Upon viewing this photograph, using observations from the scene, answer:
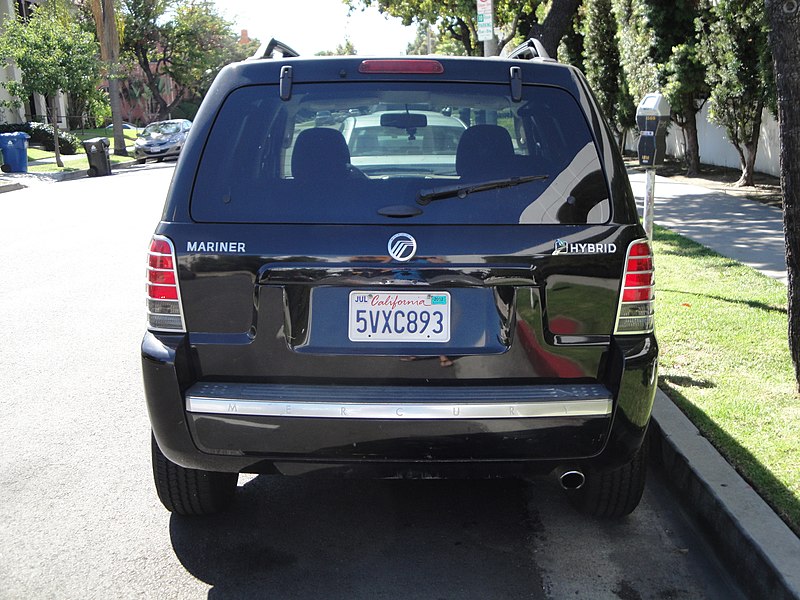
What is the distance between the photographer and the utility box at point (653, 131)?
269 inches

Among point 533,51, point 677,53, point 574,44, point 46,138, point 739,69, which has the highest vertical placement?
point 574,44

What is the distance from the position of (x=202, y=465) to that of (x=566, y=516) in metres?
1.66

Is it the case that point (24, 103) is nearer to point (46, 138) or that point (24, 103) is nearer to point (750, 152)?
point (46, 138)

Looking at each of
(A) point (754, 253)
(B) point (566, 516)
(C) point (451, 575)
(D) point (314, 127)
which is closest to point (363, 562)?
(C) point (451, 575)

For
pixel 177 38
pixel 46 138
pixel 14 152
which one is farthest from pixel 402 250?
pixel 177 38

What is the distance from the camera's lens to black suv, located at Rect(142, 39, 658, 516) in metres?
3.41

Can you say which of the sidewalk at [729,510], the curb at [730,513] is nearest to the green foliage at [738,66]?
the sidewalk at [729,510]

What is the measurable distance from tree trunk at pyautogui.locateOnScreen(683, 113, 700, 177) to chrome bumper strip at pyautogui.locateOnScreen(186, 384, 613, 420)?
17.0 metres

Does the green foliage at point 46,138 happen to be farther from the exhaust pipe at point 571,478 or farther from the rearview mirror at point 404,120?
the exhaust pipe at point 571,478

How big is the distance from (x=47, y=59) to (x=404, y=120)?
28914 mm

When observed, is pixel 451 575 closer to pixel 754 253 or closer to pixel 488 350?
pixel 488 350

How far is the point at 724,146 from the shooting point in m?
21.0

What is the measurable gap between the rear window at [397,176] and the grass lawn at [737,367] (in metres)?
1.64


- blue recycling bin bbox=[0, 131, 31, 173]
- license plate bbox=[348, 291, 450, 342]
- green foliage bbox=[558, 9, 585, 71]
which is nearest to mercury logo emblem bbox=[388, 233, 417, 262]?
license plate bbox=[348, 291, 450, 342]
